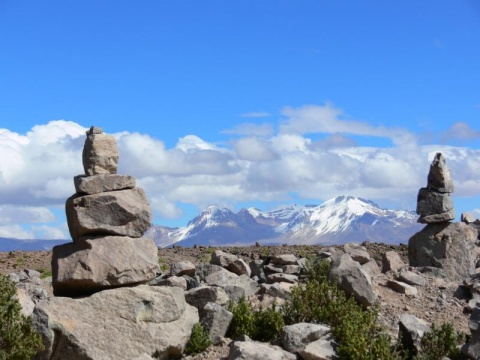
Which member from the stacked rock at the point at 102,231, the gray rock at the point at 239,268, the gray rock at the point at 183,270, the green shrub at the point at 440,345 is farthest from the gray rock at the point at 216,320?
the gray rock at the point at 239,268

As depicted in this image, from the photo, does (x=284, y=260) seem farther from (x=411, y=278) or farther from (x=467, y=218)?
(x=467, y=218)

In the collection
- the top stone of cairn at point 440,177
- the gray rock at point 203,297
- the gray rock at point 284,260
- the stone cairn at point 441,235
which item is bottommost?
the gray rock at point 203,297

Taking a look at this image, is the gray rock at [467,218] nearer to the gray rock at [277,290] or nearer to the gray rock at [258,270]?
the gray rock at [258,270]

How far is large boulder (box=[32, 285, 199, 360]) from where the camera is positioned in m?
19.7

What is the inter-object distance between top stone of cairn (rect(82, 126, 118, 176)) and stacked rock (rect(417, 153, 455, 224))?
1663 centimetres

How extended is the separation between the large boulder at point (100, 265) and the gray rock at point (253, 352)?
305cm

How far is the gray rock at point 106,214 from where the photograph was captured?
2089cm

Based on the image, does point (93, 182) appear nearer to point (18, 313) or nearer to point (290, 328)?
point (18, 313)

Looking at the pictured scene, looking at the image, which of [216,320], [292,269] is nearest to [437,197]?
[292,269]

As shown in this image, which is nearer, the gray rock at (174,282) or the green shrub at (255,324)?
the green shrub at (255,324)

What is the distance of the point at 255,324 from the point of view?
22.7 meters

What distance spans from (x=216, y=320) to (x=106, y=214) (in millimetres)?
4186

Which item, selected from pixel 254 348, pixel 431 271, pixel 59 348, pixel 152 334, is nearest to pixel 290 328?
pixel 254 348

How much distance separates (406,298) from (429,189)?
8150 mm
